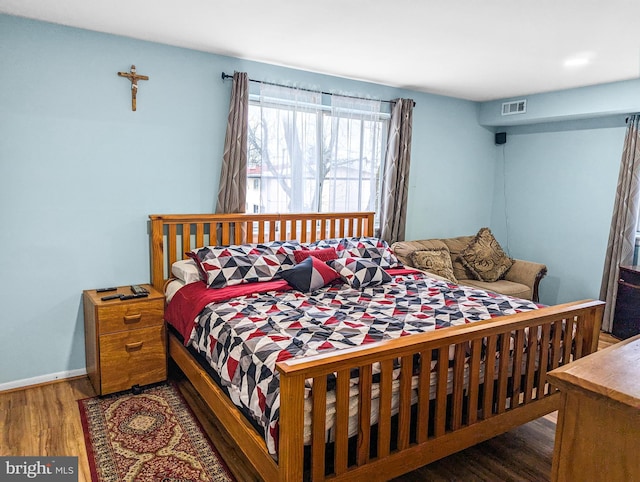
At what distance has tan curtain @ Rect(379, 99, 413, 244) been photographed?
4.48 metres

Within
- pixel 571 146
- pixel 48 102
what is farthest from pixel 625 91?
pixel 48 102

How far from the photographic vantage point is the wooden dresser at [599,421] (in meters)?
0.92

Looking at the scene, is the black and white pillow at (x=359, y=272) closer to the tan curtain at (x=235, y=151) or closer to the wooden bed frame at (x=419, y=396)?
the tan curtain at (x=235, y=151)

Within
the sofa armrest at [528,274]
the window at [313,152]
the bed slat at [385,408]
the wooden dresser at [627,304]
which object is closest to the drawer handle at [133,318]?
the window at [313,152]

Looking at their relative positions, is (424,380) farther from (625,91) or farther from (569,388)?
(625,91)

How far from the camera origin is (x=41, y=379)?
313 cm

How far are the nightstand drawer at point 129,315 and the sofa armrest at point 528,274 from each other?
11.4 ft

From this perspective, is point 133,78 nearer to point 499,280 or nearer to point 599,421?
point 599,421

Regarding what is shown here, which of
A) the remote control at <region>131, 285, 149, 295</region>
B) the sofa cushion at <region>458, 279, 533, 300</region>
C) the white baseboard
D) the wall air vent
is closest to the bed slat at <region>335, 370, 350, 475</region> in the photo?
the remote control at <region>131, 285, 149, 295</region>

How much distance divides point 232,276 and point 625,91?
3.65 metres

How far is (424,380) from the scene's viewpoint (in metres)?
2.06

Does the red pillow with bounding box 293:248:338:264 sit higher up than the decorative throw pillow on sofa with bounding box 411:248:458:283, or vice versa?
the red pillow with bounding box 293:248:338:264

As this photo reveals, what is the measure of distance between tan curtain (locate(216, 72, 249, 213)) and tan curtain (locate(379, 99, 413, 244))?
1.51m

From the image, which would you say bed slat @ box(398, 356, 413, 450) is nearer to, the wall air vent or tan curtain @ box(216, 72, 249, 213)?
tan curtain @ box(216, 72, 249, 213)
